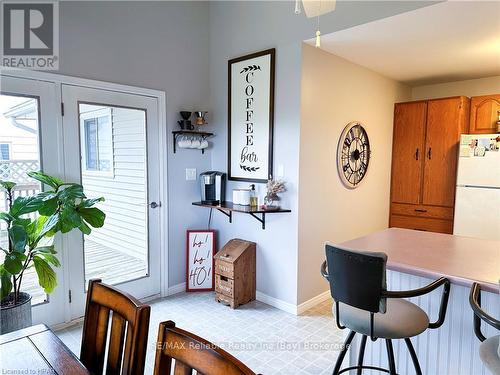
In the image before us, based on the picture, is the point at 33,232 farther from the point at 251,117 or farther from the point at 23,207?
the point at 251,117

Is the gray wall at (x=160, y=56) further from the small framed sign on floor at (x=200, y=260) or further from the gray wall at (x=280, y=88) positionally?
the gray wall at (x=280, y=88)

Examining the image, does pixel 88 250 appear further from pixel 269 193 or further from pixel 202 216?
pixel 269 193

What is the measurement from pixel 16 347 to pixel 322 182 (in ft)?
9.00

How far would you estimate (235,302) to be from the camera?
10.7 feet

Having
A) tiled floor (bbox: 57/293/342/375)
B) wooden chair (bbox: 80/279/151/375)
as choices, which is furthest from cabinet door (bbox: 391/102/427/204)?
wooden chair (bbox: 80/279/151/375)

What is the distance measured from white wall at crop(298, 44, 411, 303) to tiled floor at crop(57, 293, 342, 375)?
33cm

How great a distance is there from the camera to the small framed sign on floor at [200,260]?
365 centimetres

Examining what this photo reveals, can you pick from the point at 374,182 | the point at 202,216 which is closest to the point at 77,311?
the point at 202,216

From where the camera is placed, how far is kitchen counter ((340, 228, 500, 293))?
1.47 m

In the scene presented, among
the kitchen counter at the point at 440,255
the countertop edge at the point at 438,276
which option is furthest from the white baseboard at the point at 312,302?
the countertop edge at the point at 438,276

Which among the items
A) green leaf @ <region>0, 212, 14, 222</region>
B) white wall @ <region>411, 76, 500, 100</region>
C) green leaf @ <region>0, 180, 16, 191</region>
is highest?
white wall @ <region>411, 76, 500, 100</region>

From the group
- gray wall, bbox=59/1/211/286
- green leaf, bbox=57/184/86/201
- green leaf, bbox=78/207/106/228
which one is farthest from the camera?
gray wall, bbox=59/1/211/286

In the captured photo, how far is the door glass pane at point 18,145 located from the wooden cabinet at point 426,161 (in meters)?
4.09

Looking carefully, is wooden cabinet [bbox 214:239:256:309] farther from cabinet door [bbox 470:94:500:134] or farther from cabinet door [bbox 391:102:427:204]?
cabinet door [bbox 470:94:500:134]
